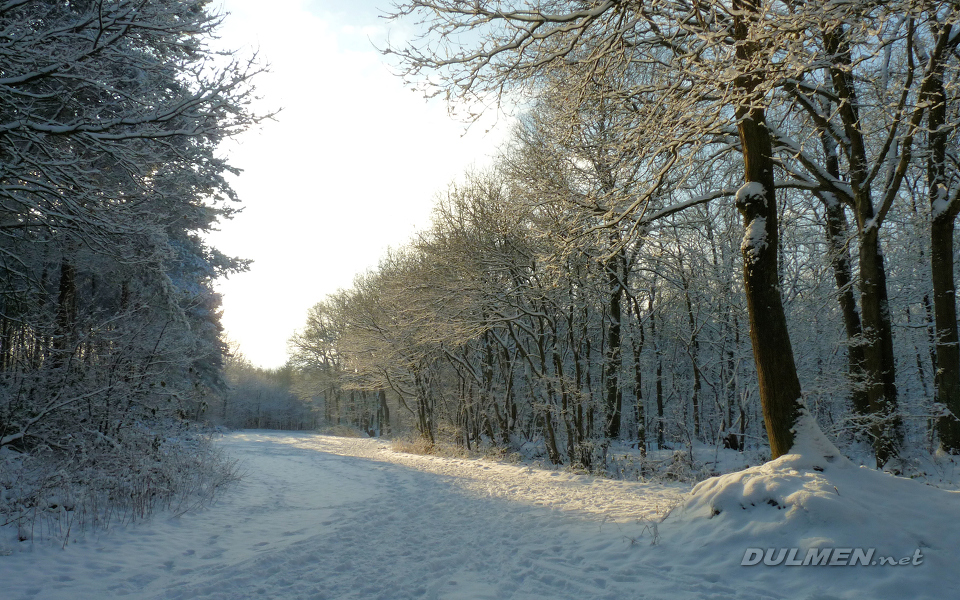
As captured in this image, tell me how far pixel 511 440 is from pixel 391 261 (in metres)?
12.6

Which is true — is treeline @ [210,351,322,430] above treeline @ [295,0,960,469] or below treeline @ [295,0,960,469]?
below

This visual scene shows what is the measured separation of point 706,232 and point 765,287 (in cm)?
1200

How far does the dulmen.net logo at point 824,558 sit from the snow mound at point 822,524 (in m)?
0.01

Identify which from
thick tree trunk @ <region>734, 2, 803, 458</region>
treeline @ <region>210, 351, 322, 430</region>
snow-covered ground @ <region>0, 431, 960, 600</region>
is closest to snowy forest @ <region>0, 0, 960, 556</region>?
thick tree trunk @ <region>734, 2, 803, 458</region>

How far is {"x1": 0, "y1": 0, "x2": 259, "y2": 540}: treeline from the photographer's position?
6203 mm

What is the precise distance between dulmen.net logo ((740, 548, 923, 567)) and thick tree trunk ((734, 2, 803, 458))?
1570mm

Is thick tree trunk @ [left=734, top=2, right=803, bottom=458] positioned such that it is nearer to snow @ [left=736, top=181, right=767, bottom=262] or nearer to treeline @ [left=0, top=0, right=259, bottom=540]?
snow @ [left=736, top=181, right=767, bottom=262]

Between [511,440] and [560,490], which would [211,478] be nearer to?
[560,490]

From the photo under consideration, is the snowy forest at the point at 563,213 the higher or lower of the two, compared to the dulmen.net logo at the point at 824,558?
higher

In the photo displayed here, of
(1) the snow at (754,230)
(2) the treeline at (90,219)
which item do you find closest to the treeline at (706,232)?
(1) the snow at (754,230)

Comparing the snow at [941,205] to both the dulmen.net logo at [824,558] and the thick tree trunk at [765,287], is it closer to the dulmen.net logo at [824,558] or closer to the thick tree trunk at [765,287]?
the thick tree trunk at [765,287]

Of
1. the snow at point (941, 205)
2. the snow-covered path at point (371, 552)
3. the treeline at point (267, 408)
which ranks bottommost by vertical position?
the treeline at point (267, 408)

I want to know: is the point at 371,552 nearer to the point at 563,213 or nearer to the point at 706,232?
the point at 563,213

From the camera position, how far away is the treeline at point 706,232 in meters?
5.54
